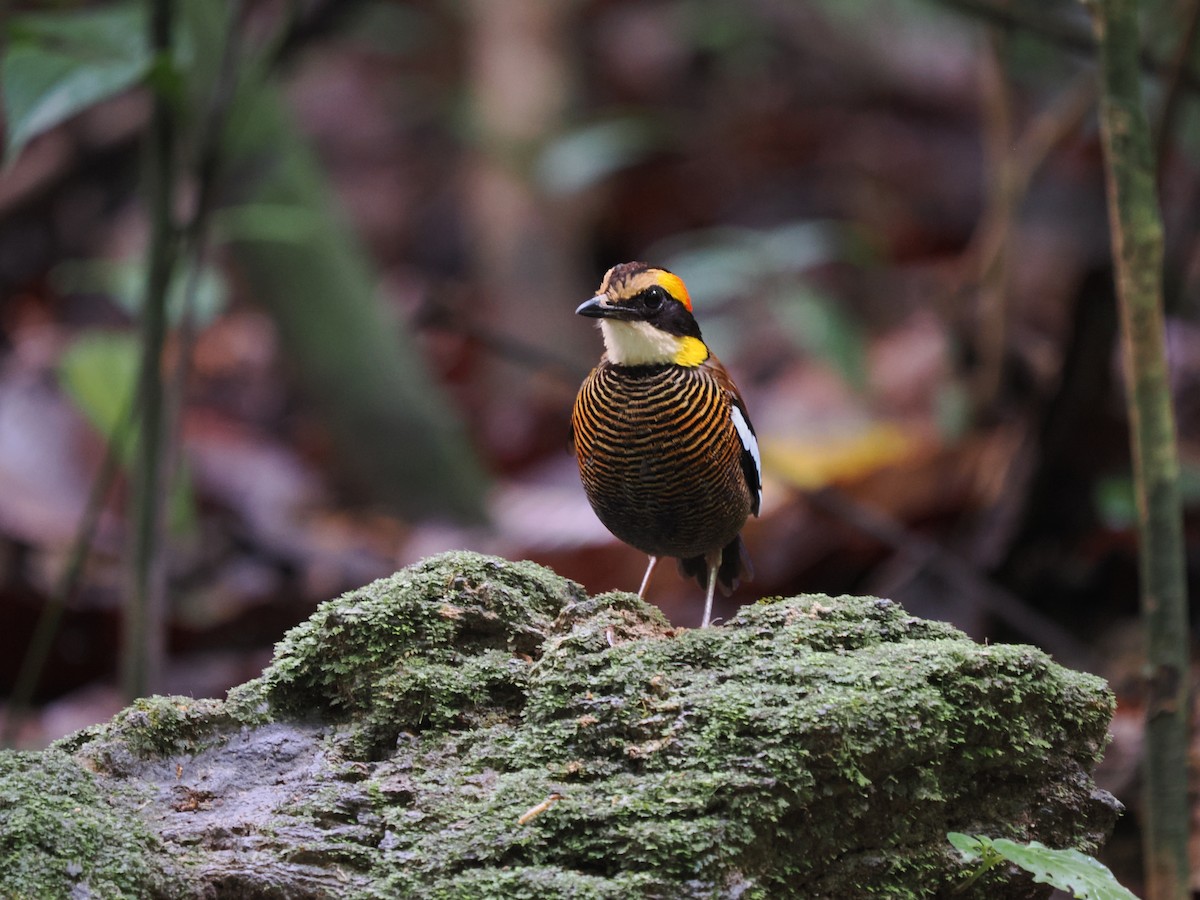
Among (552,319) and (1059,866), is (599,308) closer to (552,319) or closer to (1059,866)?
(1059,866)

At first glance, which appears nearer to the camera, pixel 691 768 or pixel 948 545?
pixel 691 768

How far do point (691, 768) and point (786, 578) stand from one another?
4577 mm

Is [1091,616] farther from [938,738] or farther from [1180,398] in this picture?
[938,738]

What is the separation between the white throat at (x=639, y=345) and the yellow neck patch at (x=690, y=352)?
2cm

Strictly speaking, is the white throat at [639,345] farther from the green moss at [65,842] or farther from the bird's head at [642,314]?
the green moss at [65,842]

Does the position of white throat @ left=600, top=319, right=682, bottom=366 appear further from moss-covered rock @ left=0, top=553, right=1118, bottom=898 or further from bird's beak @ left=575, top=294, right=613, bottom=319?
moss-covered rock @ left=0, top=553, right=1118, bottom=898

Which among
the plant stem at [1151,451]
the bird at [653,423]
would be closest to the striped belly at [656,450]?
the bird at [653,423]

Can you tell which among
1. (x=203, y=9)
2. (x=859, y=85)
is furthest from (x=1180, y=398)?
(x=859, y=85)

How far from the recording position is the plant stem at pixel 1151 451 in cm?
338

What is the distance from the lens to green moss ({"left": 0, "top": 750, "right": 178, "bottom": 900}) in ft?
7.27

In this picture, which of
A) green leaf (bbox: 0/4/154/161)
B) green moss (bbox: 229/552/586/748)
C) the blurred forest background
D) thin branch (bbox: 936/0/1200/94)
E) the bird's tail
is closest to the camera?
green moss (bbox: 229/552/586/748)

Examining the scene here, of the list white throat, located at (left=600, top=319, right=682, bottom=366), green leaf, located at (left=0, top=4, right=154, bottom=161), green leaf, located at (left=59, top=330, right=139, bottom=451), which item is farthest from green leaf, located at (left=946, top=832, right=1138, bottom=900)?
green leaf, located at (left=59, top=330, right=139, bottom=451)

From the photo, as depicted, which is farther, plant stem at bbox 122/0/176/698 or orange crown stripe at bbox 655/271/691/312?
plant stem at bbox 122/0/176/698

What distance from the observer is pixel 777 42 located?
16.9m
